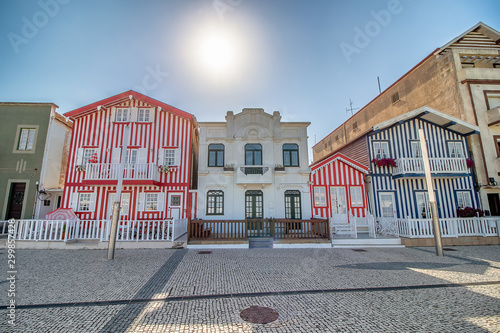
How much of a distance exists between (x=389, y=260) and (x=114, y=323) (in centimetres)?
942

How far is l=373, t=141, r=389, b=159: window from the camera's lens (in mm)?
15606

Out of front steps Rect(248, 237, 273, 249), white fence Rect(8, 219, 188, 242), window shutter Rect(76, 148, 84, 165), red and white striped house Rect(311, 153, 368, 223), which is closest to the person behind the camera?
white fence Rect(8, 219, 188, 242)

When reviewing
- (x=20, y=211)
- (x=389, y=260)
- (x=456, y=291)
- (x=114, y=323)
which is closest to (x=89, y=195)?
(x=20, y=211)

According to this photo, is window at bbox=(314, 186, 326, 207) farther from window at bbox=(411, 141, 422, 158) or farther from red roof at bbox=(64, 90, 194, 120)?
red roof at bbox=(64, 90, 194, 120)

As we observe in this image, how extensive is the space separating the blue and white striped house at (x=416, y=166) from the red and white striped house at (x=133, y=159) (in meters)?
12.9

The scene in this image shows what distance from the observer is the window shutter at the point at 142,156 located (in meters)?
14.9

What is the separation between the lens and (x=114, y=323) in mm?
3973

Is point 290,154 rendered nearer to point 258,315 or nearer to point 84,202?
point 258,315

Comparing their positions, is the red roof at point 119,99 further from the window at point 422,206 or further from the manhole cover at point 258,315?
the window at point 422,206

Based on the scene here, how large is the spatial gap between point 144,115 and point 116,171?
439 centimetres

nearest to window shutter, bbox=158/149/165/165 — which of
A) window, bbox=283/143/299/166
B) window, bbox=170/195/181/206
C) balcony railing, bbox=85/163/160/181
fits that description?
balcony railing, bbox=85/163/160/181

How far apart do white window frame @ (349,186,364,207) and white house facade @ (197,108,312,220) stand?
312 cm

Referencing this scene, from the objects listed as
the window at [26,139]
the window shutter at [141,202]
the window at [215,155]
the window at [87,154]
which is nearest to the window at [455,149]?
the window at [215,155]

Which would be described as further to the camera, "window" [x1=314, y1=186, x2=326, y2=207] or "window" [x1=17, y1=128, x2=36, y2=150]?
"window" [x1=17, y1=128, x2=36, y2=150]
